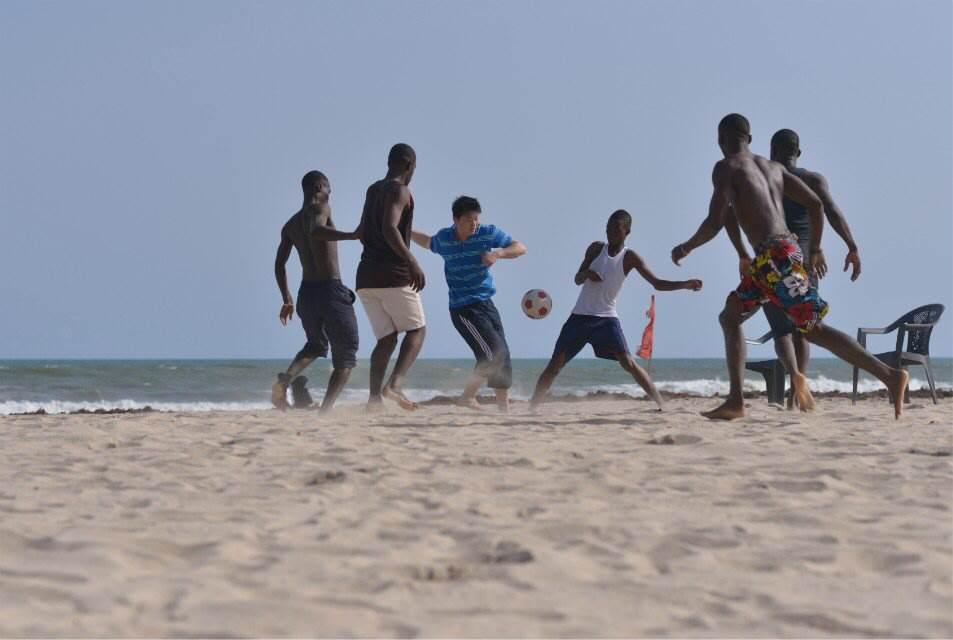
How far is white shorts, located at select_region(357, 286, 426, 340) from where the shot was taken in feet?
27.2

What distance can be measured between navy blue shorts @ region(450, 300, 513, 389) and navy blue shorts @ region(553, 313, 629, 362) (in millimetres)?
469

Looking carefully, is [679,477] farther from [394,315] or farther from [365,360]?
[365,360]

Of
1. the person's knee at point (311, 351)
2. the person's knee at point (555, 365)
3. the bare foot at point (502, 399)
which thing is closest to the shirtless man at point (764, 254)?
the person's knee at point (555, 365)

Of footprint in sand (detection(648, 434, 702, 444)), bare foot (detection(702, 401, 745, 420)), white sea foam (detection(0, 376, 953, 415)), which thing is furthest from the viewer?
white sea foam (detection(0, 376, 953, 415))

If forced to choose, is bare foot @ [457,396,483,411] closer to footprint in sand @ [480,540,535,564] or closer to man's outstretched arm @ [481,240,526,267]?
man's outstretched arm @ [481,240,526,267]

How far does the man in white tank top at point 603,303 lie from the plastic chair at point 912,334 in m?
2.32

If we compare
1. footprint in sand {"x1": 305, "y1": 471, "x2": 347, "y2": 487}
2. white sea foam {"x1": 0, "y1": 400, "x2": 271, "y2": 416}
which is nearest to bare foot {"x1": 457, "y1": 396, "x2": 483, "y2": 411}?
footprint in sand {"x1": 305, "y1": 471, "x2": 347, "y2": 487}

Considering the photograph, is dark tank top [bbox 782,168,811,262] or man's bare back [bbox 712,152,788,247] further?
dark tank top [bbox 782,168,811,262]

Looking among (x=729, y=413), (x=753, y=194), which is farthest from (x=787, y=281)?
(x=729, y=413)

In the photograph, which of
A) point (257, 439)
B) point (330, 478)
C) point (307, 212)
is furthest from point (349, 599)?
point (307, 212)

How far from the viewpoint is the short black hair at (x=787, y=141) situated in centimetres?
838

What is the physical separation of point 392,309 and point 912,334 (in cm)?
467

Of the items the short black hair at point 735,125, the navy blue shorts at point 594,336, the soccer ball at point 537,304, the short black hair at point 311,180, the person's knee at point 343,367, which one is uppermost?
the short black hair at point 735,125

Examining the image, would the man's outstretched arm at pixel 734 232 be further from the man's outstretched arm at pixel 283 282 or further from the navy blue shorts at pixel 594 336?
the man's outstretched arm at pixel 283 282
